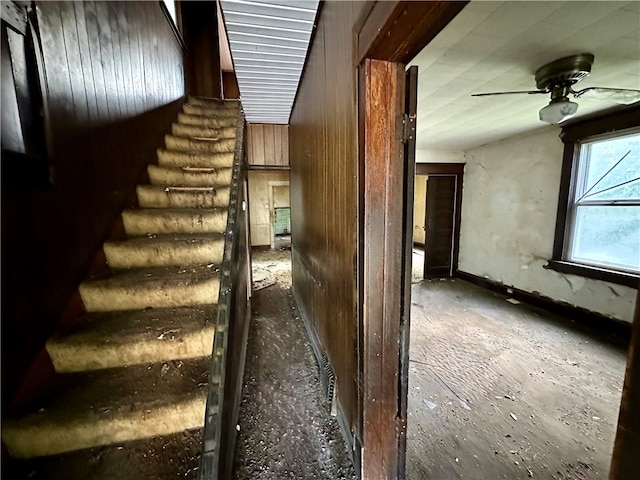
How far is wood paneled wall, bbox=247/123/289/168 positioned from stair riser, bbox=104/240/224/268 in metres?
3.22

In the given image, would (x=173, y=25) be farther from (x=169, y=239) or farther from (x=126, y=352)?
(x=126, y=352)

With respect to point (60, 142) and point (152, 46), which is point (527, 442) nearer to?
point (60, 142)

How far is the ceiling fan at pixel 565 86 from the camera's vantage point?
5.56 ft

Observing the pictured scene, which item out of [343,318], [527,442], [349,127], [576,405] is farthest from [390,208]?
[576,405]

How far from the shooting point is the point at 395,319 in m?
1.24

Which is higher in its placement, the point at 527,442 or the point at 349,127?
the point at 349,127

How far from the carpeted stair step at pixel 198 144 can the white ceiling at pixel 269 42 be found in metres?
0.69

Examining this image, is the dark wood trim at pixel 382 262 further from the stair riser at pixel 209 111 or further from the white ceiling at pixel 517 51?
the stair riser at pixel 209 111

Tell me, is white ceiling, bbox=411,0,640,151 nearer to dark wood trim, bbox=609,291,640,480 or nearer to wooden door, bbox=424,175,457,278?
dark wood trim, bbox=609,291,640,480

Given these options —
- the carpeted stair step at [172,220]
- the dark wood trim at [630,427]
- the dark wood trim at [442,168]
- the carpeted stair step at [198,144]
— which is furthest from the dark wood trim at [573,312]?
the carpeted stair step at [198,144]

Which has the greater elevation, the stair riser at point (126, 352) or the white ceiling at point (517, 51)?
the white ceiling at point (517, 51)

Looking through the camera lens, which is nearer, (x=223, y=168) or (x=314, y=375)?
(x=314, y=375)

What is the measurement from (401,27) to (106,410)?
172 cm

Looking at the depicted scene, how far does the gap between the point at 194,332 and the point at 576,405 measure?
2625mm
